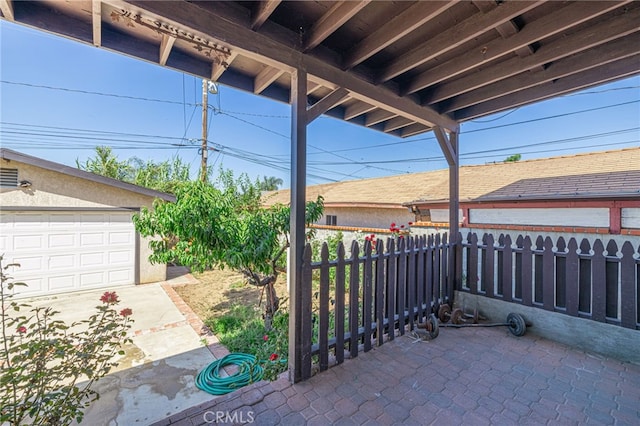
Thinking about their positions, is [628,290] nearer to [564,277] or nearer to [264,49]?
[564,277]


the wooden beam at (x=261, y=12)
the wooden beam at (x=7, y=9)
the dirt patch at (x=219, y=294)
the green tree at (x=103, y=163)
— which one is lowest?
the dirt patch at (x=219, y=294)

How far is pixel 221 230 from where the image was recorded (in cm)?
377

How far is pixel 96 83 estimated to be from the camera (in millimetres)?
10562

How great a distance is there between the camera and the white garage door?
6051 millimetres

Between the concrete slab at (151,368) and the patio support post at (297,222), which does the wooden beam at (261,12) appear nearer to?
the patio support post at (297,222)

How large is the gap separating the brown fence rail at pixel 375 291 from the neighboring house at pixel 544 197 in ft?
10.4

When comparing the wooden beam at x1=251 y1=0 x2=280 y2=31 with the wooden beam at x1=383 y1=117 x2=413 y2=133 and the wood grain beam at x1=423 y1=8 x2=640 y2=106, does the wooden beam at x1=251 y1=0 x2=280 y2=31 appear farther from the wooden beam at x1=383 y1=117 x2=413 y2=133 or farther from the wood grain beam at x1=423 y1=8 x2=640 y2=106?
the wooden beam at x1=383 y1=117 x2=413 y2=133

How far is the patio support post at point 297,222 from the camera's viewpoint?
231cm

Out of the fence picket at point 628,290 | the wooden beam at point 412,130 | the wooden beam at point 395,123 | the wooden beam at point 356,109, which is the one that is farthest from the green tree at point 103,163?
the fence picket at point 628,290

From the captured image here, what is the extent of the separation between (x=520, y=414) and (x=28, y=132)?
2171 cm

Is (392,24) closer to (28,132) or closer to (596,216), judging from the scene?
(596,216)

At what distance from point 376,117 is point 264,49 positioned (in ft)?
7.39

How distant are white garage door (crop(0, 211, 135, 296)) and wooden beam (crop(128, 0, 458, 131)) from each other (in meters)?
7.06

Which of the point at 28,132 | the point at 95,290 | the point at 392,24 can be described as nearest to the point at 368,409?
the point at 392,24
